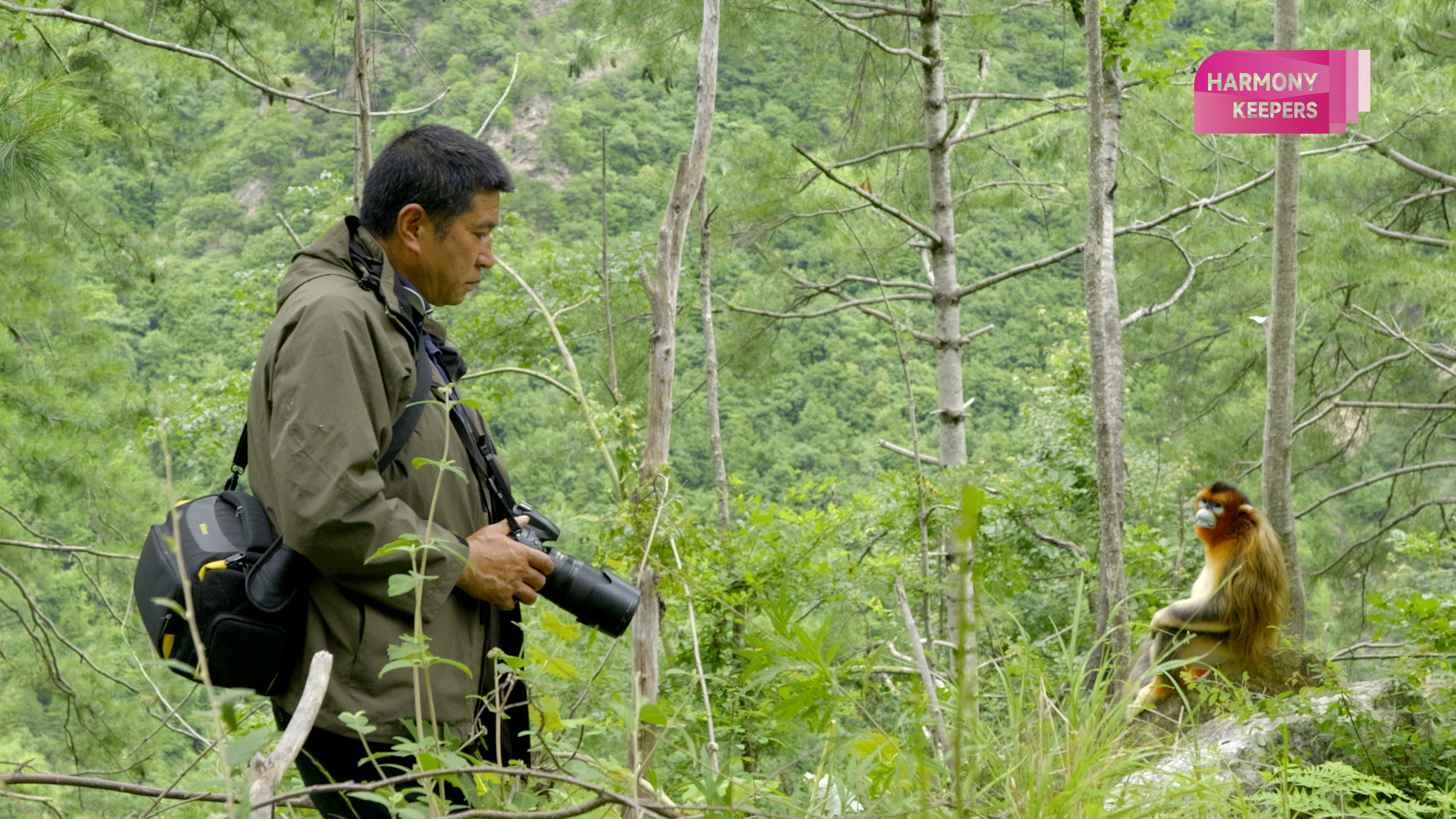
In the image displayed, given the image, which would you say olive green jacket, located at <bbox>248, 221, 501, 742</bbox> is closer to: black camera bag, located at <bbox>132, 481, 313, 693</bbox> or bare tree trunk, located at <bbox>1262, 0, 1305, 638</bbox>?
black camera bag, located at <bbox>132, 481, 313, 693</bbox>

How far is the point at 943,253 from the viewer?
22.6 ft

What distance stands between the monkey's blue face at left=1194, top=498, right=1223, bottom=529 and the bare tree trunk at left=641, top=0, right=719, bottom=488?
6.28 ft

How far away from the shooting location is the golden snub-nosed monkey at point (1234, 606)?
3.24 meters

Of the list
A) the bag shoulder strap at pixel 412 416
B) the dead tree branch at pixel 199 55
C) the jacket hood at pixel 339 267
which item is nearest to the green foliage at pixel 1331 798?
the bag shoulder strap at pixel 412 416

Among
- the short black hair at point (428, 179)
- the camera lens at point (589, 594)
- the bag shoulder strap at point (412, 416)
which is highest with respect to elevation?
the short black hair at point (428, 179)

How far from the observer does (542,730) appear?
4.14ft

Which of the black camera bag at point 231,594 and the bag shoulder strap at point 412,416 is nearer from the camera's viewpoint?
the black camera bag at point 231,594

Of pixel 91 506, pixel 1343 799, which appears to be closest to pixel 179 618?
pixel 1343 799

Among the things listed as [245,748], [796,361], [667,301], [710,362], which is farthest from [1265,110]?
[796,361]

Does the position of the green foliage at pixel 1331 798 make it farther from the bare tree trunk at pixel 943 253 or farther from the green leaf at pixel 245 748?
the bare tree trunk at pixel 943 253

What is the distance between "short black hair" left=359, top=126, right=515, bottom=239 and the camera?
1648mm

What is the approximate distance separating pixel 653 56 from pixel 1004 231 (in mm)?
14382

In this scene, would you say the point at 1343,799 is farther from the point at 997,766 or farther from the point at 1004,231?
the point at 1004,231

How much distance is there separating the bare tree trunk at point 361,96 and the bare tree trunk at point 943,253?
436 centimetres
